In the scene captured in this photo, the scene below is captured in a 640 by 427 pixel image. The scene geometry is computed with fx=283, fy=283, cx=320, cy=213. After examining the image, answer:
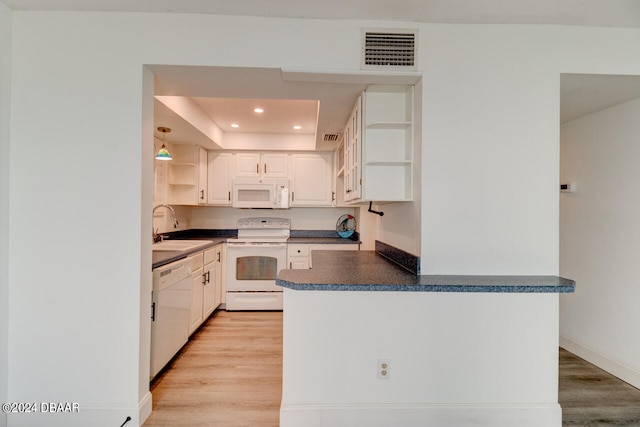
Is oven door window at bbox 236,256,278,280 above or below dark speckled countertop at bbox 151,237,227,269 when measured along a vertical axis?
below

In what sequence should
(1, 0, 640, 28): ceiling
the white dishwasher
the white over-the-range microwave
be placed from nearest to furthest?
(1, 0, 640, 28): ceiling → the white dishwasher → the white over-the-range microwave

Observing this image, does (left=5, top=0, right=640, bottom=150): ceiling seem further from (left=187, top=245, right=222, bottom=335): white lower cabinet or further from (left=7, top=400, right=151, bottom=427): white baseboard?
(left=7, top=400, right=151, bottom=427): white baseboard

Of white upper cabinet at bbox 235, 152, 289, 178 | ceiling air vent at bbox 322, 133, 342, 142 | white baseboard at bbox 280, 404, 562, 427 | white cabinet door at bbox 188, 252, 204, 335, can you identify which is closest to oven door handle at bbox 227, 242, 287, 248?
white cabinet door at bbox 188, 252, 204, 335

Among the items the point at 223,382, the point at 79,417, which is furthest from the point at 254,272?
the point at 79,417

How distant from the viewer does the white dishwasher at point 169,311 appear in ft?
6.70

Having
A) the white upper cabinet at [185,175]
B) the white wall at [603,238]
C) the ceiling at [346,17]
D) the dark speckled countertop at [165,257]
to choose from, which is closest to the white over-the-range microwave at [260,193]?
the white upper cabinet at [185,175]

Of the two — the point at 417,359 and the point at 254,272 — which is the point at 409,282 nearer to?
the point at 417,359

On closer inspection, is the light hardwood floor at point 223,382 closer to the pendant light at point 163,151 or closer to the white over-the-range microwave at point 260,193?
the white over-the-range microwave at point 260,193

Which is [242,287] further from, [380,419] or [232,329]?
[380,419]

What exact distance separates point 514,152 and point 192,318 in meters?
3.00

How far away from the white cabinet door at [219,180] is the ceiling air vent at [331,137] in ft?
4.88

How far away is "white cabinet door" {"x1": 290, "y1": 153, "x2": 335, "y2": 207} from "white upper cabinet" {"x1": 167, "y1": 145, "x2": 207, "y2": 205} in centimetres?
Answer: 125

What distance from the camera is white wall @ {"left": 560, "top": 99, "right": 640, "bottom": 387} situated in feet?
7.06

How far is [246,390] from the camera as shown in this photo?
1983 mm
